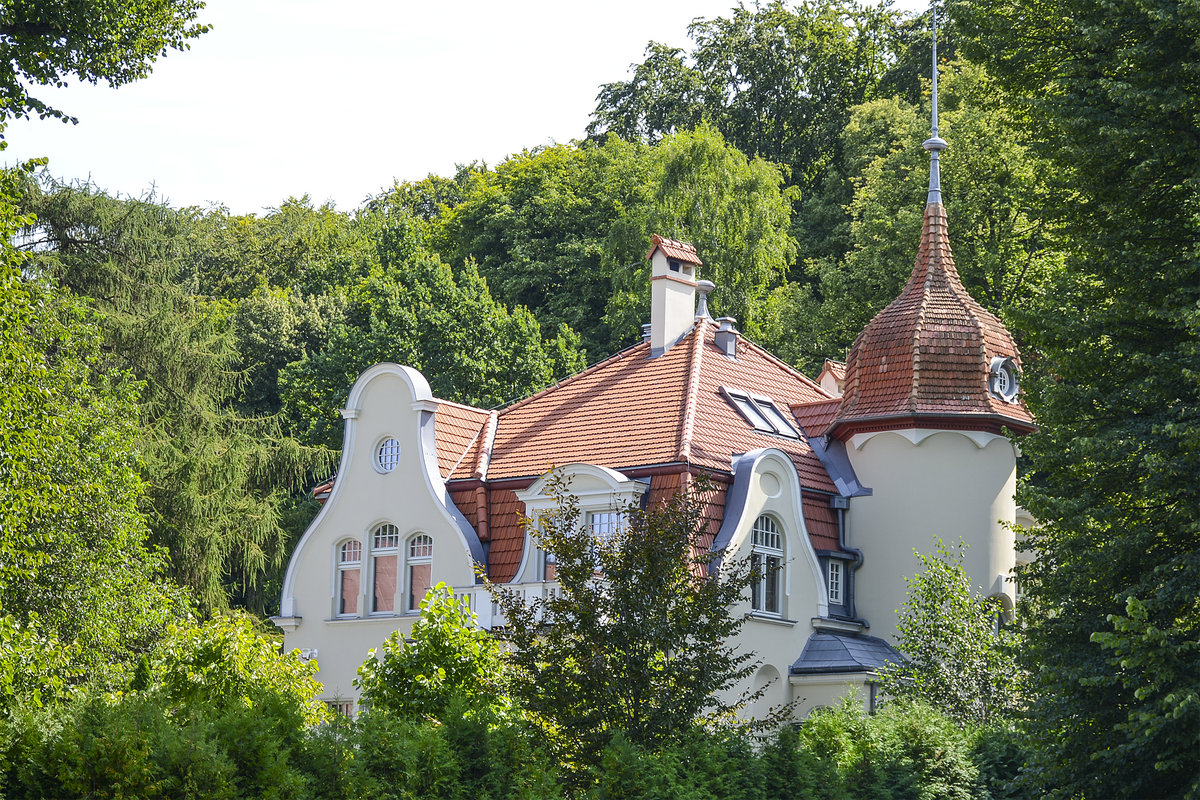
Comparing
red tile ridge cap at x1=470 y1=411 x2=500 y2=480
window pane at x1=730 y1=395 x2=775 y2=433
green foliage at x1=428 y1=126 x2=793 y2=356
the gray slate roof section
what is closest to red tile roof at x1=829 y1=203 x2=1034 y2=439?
window pane at x1=730 y1=395 x2=775 y2=433

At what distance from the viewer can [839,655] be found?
96.3 ft

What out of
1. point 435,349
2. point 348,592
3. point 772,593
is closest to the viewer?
point 772,593

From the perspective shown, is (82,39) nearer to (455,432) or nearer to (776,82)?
(455,432)

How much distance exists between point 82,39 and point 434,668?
11.1m

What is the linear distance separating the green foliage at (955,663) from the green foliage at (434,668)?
25.0ft

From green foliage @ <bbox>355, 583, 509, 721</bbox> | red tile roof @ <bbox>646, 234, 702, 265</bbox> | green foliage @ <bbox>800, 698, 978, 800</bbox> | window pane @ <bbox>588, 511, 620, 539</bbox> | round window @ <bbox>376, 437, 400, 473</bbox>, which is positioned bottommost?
green foliage @ <bbox>800, 698, 978, 800</bbox>

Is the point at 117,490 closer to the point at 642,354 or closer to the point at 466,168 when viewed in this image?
the point at 642,354

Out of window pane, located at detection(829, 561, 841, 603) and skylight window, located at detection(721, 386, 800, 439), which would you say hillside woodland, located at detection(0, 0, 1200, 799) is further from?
skylight window, located at detection(721, 386, 800, 439)

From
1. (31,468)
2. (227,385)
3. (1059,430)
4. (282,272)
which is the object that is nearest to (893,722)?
(1059,430)

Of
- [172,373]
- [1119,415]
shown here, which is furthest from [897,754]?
[172,373]

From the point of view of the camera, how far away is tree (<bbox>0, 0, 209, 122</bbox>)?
910 inches

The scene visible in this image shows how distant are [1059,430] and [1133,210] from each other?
2.92 m

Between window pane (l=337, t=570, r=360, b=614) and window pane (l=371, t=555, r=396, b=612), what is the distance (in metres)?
0.45

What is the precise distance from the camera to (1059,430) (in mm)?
19438
